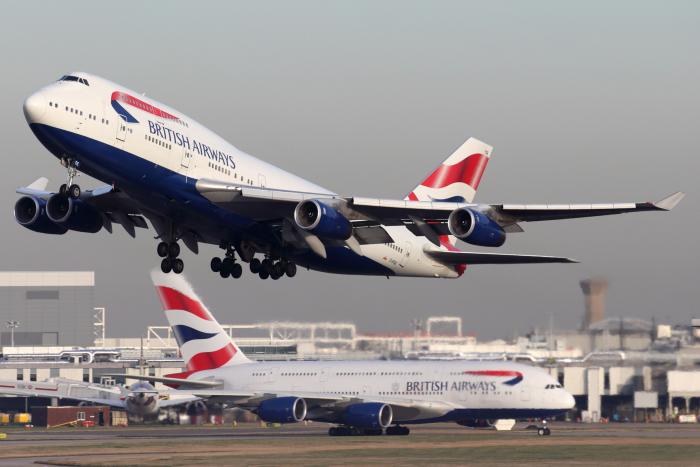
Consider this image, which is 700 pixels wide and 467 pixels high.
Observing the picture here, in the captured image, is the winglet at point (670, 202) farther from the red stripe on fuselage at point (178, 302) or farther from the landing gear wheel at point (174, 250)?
the red stripe on fuselage at point (178, 302)

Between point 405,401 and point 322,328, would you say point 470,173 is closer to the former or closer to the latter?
point 405,401

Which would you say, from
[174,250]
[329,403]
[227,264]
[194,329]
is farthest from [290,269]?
[194,329]

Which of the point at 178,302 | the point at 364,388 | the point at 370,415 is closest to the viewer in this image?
the point at 370,415

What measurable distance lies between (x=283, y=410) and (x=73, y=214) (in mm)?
35592

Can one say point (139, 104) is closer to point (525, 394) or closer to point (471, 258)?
point (471, 258)

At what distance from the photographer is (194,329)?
9256cm

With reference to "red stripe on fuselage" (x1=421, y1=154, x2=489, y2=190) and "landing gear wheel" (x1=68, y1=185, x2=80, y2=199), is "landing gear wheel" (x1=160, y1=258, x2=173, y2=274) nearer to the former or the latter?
"landing gear wheel" (x1=68, y1=185, x2=80, y2=199)

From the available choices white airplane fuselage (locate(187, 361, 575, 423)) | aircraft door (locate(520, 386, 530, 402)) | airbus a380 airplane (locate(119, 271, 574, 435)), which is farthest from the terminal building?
aircraft door (locate(520, 386, 530, 402))

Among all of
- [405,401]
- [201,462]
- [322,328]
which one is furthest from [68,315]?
[201,462]

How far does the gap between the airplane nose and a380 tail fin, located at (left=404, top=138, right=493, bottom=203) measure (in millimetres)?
24133

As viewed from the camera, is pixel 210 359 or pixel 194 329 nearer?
pixel 210 359

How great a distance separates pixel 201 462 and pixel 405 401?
2318 cm

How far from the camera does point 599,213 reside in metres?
48.4

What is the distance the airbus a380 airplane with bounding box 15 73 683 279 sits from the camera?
44.4 metres
